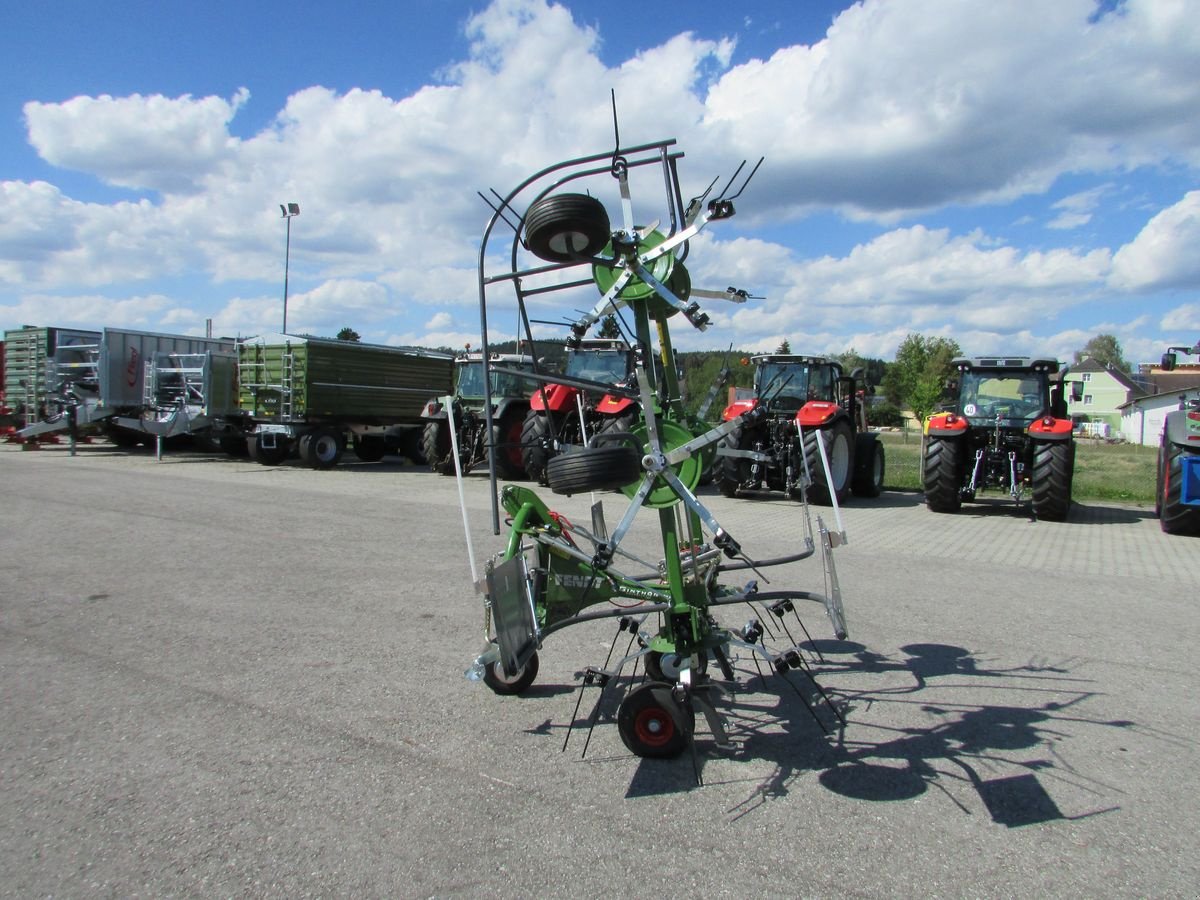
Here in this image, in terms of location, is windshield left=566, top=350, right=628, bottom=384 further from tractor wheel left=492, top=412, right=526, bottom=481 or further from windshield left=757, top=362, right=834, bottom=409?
windshield left=757, top=362, right=834, bottom=409

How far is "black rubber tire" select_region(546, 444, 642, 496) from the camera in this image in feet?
12.4

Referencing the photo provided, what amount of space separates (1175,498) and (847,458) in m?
4.63

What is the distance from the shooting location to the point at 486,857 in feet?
9.89

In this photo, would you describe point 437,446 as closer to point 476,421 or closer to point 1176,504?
point 476,421

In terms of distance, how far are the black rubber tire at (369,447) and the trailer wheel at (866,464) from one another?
1162 centimetres

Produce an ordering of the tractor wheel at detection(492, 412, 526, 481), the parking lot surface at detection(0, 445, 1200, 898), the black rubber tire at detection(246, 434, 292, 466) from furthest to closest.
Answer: the black rubber tire at detection(246, 434, 292, 466)
the tractor wheel at detection(492, 412, 526, 481)
the parking lot surface at detection(0, 445, 1200, 898)

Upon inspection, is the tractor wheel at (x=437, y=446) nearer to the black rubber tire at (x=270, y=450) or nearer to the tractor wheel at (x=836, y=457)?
the black rubber tire at (x=270, y=450)

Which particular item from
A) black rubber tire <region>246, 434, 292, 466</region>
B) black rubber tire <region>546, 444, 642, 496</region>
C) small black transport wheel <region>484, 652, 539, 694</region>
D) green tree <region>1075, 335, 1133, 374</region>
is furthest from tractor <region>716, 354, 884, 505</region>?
green tree <region>1075, 335, 1133, 374</region>

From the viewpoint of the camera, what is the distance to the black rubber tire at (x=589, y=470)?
12.4 ft

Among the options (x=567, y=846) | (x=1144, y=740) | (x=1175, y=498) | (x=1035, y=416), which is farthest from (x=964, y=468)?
(x=567, y=846)

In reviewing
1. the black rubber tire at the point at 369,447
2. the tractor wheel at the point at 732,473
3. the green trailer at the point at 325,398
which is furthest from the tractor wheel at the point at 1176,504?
the black rubber tire at the point at 369,447

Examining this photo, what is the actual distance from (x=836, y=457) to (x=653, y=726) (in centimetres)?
1045

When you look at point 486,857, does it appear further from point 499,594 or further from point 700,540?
point 700,540

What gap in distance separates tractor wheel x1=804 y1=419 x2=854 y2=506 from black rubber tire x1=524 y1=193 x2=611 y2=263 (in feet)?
29.6
